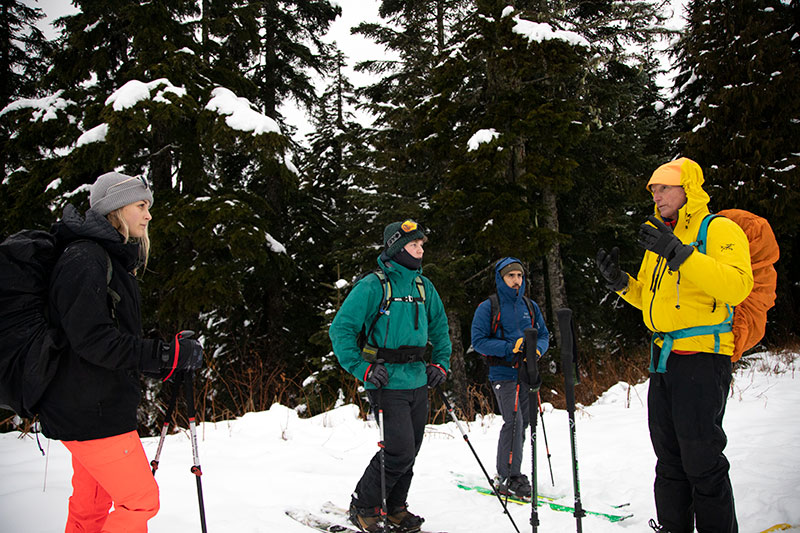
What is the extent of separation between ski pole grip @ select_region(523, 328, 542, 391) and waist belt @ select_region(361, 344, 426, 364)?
0.96 metres

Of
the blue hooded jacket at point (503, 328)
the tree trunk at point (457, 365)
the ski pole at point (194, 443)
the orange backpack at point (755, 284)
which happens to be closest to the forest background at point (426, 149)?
the tree trunk at point (457, 365)

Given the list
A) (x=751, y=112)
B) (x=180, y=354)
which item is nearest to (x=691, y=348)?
(x=180, y=354)

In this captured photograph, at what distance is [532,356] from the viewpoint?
3010mm

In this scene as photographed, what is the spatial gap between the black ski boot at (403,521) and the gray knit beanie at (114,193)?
9.40ft

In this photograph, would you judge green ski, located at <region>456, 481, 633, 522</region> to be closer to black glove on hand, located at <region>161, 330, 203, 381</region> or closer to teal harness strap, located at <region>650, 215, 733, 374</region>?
teal harness strap, located at <region>650, 215, 733, 374</region>

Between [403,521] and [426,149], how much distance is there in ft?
33.4

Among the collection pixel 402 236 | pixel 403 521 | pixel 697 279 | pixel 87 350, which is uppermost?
pixel 402 236

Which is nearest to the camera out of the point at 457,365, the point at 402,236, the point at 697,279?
the point at 697,279

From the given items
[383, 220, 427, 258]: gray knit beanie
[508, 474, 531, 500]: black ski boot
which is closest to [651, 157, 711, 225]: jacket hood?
[383, 220, 427, 258]: gray knit beanie

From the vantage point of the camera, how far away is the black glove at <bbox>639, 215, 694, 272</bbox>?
8.96ft

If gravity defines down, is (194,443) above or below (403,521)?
above

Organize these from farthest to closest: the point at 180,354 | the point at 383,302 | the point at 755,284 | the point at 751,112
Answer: the point at 751,112, the point at 383,302, the point at 755,284, the point at 180,354

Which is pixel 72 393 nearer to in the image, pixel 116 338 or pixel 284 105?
pixel 116 338

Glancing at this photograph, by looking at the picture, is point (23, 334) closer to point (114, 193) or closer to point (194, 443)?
point (114, 193)
